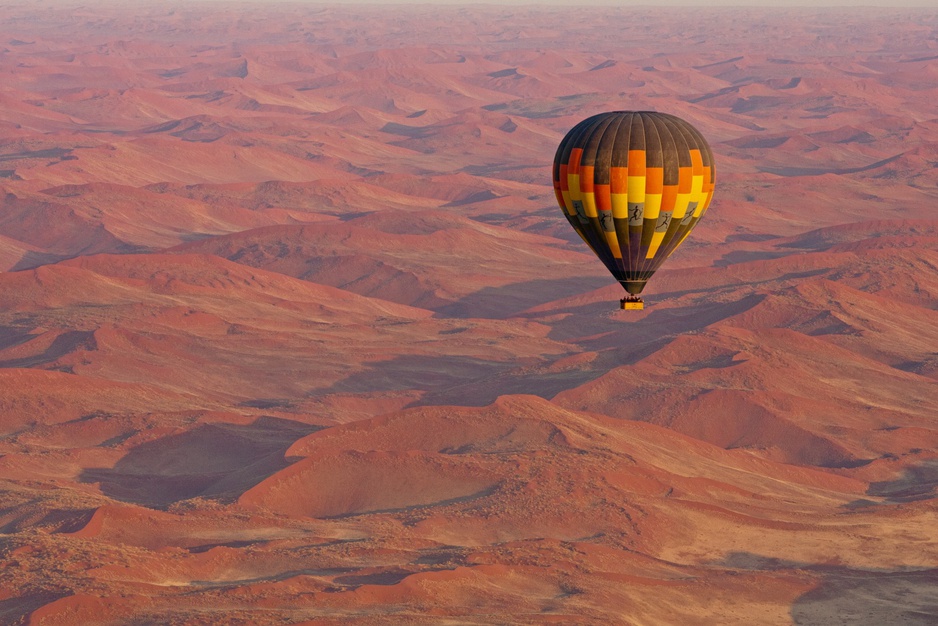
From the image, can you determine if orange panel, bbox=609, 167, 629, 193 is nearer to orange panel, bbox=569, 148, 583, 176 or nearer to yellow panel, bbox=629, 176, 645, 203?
yellow panel, bbox=629, 176, 645, 203

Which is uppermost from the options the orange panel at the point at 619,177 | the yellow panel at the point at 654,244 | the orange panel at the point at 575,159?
the orange panel at the point at 575,159

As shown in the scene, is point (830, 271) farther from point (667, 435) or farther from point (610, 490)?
point (610, 490)

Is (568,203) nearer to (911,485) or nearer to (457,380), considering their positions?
(911,485)

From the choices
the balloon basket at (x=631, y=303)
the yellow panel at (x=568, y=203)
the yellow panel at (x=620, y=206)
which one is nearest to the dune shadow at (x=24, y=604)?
the balloon basket at (x=631, y=303)

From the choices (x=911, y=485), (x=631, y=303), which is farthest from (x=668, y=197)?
(x=911, y=485)

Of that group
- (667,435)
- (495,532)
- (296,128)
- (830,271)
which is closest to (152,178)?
(296,128)

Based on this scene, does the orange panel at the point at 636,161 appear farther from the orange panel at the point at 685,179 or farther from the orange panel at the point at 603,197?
the orange panel at the point at 685,179
